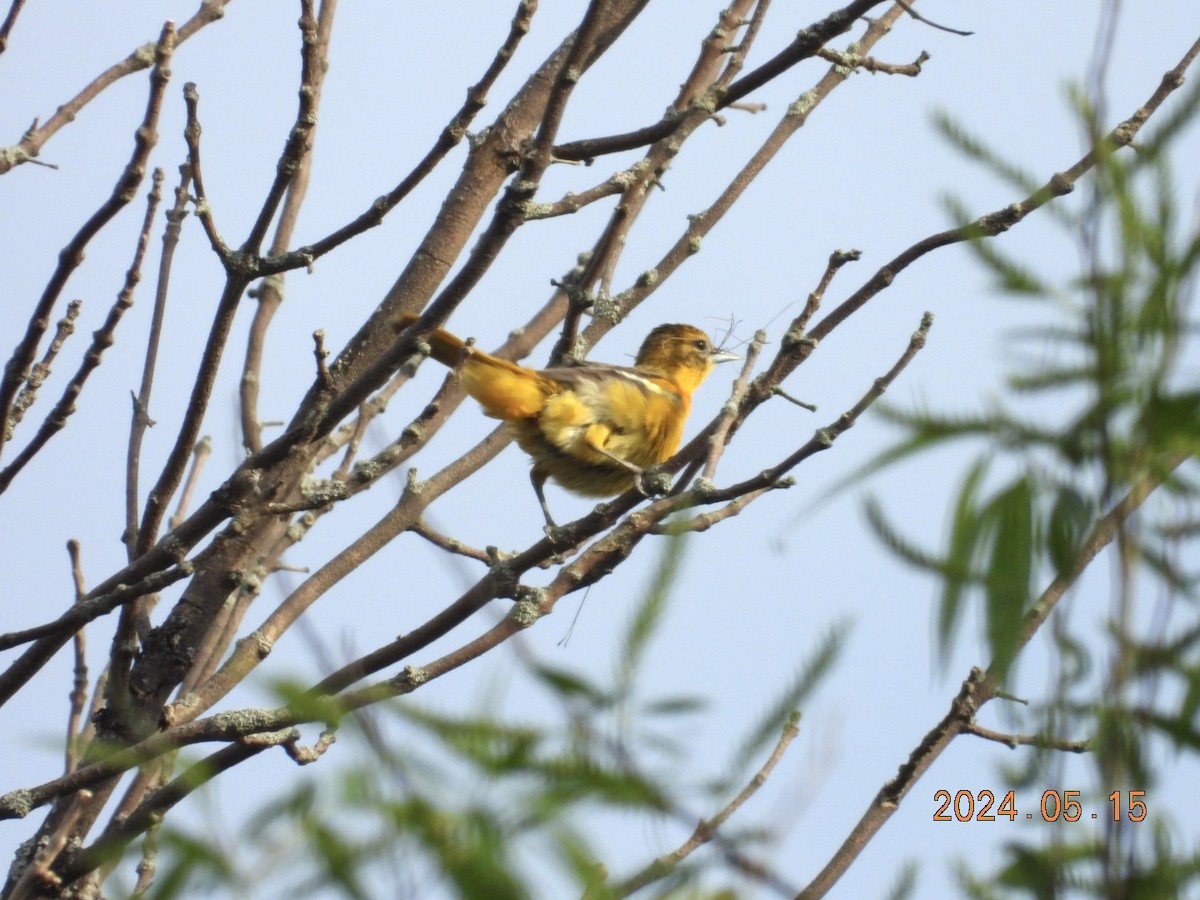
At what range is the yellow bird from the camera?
561 cm

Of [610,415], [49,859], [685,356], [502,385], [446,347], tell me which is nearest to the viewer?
[49,859]

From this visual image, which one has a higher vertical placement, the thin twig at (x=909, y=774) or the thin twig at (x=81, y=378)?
the thin twig at (x=81, y=378)

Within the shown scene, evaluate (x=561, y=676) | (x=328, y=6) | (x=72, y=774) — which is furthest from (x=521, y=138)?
(x=561, y=676)

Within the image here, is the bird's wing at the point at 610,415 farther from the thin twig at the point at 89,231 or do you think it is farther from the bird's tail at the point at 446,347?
the thin twig at the point at 89,231

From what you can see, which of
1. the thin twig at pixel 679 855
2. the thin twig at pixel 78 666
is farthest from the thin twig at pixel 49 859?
the thin twig at pixel 679 855

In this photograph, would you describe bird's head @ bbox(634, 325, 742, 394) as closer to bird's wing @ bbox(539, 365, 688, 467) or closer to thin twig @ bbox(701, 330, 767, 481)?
bird's wing @ bbox(539, 365, 688, 467)

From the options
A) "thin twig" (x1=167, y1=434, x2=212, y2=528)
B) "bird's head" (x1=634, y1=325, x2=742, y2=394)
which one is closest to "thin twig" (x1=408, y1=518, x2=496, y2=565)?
"thin twig" (x1=167, y1=434, x2=212, y2=528)

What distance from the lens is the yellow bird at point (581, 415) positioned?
18.4 feet

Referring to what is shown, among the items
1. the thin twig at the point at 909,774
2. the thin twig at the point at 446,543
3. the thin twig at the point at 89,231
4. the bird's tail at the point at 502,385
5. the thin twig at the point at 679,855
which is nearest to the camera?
the thin twig at the point at 679,855

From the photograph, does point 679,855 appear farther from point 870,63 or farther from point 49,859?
point 870,63

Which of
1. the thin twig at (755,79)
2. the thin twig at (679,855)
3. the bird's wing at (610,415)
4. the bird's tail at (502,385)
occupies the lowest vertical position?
the thin twig at (679,855)

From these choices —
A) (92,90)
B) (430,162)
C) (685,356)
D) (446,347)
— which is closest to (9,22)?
(92,90)

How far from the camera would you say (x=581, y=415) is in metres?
6.00

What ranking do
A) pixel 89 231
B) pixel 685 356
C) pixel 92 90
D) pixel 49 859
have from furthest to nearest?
pixel 685 356, pixel 92 90, pixel 89 231, pixel 49 859
